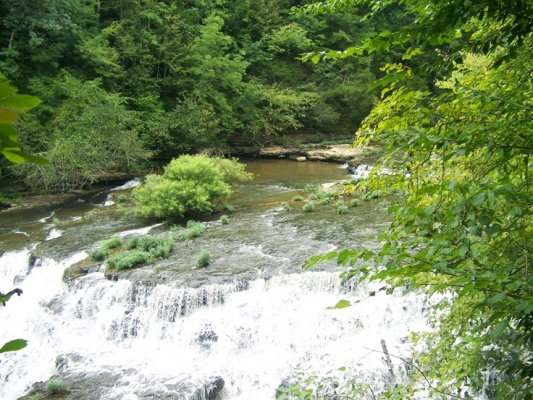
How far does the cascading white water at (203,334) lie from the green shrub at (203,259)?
3.15 ft

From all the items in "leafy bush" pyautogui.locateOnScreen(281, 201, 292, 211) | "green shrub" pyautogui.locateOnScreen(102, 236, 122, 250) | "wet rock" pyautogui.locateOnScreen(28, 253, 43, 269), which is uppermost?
"green shrub" pyautogui.locateOnScreen(102, 236, 122, 250)

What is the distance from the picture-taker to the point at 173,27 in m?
26.1

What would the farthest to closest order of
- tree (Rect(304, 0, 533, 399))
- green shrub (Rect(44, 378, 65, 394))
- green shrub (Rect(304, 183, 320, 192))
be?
green shrub (Rect(304, 183, 320, 192)), green shrub (Rect(44, 378, 65, 394)), tree (Rect(304, 0, 533, 399))

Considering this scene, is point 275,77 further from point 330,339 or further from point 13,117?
point 13,117

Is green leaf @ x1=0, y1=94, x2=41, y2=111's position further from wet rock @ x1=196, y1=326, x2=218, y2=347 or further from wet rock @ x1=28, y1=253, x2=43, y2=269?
wet rock @ x1=28, y1=253, x2=43, y2=269

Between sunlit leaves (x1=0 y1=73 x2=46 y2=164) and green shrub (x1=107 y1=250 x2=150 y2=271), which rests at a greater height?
sunlit leaves (x1=0 y1=73 x2=46 y2=164)

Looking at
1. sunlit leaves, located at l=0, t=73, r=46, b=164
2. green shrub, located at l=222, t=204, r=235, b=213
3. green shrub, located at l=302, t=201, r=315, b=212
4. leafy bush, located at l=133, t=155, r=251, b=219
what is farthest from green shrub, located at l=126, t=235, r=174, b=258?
sunlit leaves, located at l=0, t=73, r=46, b=164

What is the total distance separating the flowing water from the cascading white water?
0.02m

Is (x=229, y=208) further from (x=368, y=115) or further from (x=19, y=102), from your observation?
(x=19, y=102)

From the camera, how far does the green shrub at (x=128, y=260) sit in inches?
421

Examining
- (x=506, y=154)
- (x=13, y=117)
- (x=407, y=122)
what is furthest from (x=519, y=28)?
(x=13, y=117)

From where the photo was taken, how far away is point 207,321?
30.6 feet

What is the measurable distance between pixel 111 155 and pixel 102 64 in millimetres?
6645

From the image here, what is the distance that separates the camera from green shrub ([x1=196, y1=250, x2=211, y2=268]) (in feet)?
34.3
